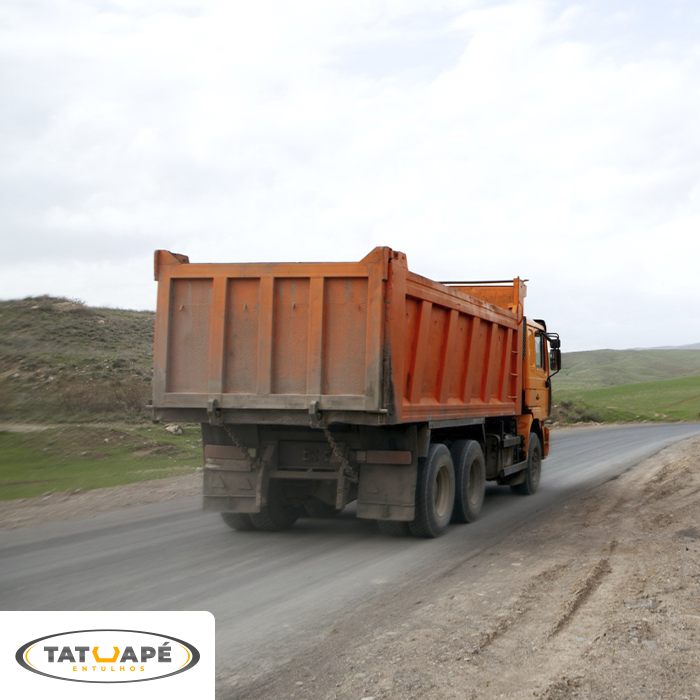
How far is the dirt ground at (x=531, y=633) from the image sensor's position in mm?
4402

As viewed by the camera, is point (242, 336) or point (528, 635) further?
point (242, 336)

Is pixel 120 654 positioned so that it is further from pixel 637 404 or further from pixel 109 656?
pixel 637 404

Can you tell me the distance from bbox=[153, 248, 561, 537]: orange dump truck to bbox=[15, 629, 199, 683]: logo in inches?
180

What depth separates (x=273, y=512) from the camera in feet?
31.7

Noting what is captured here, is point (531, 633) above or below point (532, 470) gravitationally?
below

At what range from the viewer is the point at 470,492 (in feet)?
35.2

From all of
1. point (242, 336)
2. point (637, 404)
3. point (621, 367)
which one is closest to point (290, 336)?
point (242, 336)

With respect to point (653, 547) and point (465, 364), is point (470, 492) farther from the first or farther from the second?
point (653, 547)

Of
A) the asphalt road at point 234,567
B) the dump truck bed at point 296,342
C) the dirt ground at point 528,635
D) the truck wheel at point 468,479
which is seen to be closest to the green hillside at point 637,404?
the truck wheel at point 468,479

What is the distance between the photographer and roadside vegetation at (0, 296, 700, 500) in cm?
1689

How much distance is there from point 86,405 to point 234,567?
1829cm

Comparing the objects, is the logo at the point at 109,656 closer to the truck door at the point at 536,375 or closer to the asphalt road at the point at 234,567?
the asphalt road at the point at 234,567

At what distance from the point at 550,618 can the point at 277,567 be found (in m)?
2.98

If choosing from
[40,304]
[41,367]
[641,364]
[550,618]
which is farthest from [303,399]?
[641,364]
